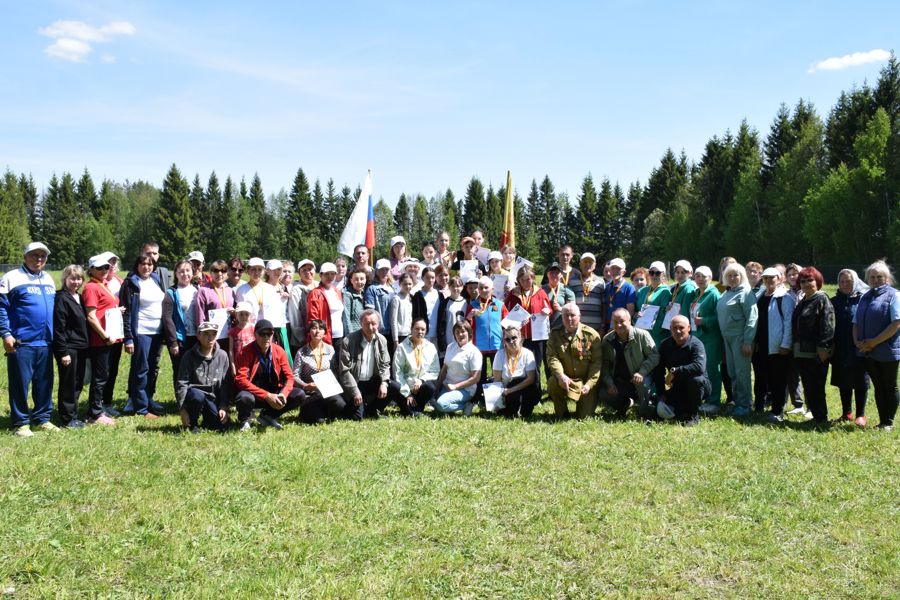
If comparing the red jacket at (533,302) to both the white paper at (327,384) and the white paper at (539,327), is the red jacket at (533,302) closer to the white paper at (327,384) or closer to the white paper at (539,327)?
the white paper at (539,327)

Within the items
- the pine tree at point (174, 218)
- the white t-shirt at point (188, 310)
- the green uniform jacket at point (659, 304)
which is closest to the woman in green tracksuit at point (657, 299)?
the green uniform jacket at point (659, 304)

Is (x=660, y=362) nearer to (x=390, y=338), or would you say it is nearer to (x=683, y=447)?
(x=683, y=447)

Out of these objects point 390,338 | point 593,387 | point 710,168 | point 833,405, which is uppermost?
point 710,168

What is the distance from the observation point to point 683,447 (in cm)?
714

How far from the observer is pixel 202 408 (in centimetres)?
784

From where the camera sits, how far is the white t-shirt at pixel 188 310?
29.0 ft

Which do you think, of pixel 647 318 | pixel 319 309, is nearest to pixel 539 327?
pixel 647 318

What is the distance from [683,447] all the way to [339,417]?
14.2ft

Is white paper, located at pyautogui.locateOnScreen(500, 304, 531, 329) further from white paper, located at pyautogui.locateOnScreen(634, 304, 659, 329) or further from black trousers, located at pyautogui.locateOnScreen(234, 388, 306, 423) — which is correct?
black trousers, located at pyautogui.locateOnScreen(234, 388, 306, 423)

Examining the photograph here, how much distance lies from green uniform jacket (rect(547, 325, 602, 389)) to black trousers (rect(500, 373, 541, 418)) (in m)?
0.39

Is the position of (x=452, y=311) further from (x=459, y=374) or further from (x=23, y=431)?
(x=23, y=431)

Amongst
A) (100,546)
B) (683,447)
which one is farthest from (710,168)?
(100,546)

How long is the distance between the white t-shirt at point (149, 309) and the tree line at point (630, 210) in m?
32.1

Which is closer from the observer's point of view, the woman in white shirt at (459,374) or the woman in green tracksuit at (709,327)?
the woman in white shirt at (459,374)
